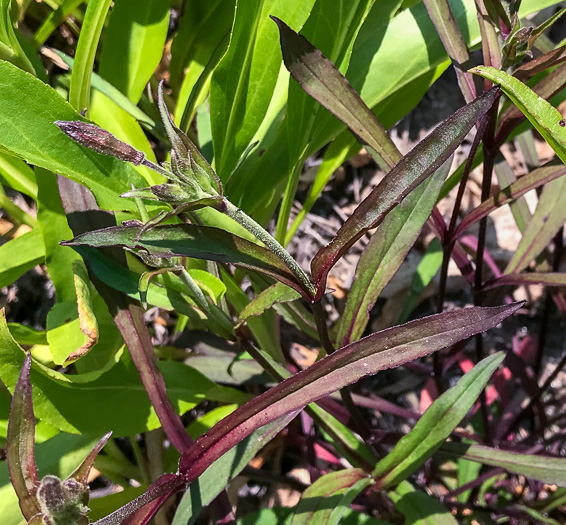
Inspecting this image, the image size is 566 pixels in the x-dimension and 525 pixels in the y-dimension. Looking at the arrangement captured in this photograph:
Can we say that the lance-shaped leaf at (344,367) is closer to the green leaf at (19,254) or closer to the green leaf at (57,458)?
the green leaf at (57,458)

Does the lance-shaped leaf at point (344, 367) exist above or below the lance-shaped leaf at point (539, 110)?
below

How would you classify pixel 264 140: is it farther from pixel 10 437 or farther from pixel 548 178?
pixel 10 437

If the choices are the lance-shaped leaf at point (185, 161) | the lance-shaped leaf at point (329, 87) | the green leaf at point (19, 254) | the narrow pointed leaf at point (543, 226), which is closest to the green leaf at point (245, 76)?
the lance-shaped leaf at point (329, 87)

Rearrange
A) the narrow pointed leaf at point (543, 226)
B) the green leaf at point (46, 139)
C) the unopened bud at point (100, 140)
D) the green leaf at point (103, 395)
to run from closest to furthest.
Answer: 1. the unopened bud at point (100, 140)
2. the green leaf at point (46, 139)
3. the green leaf at point (103, 395)
4. the narrow pointed leaf at point (543, 226)

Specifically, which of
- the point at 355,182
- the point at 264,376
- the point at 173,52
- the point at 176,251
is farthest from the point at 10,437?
the point at 355,182

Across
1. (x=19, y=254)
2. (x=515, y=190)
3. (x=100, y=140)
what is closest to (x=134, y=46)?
(x=19, y=254)

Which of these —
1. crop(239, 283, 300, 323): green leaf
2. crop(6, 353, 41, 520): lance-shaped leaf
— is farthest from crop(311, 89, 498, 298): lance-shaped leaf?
crop(6, 353, 41, 520): lance-shaped leaf
